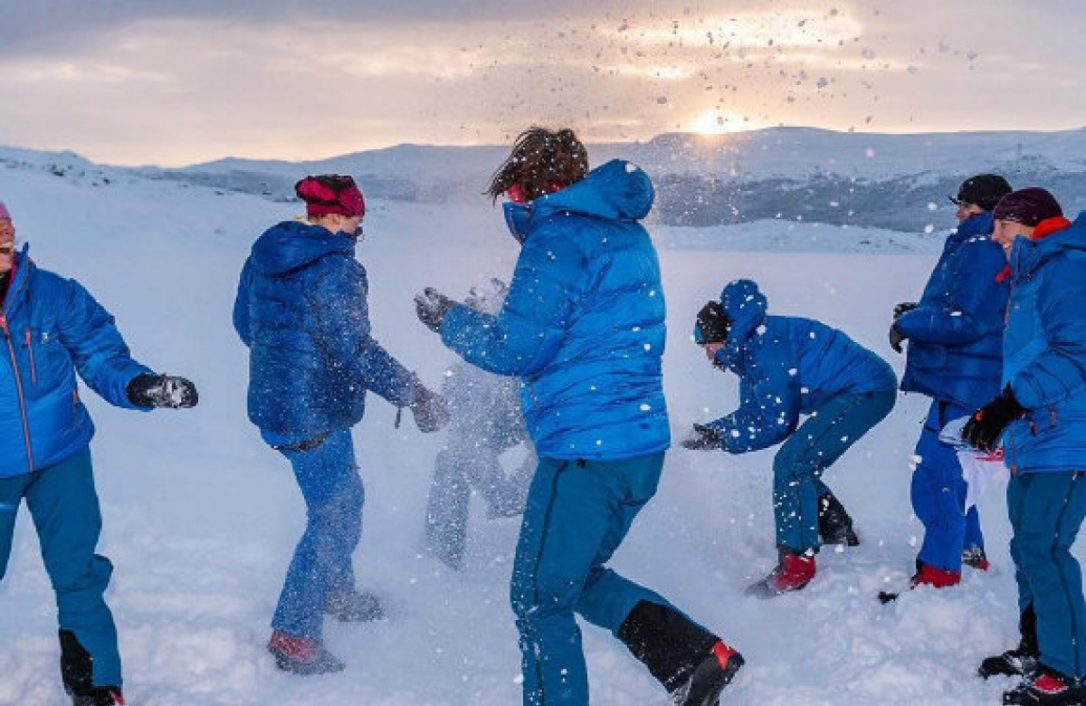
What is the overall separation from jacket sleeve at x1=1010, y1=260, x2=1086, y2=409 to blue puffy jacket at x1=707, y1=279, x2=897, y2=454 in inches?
56.3

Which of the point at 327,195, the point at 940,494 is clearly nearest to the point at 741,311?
the point at 940,494

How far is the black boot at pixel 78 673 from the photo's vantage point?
3.87 meters

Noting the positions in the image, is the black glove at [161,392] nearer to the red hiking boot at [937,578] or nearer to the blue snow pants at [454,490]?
the blue snow pants at [454,490]

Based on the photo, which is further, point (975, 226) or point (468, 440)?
point (468, 440)

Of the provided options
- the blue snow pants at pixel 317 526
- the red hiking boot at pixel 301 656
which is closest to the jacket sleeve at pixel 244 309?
the blue snow pants at pixel 317 526

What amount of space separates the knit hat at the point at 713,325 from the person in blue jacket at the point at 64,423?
2316 millimetres

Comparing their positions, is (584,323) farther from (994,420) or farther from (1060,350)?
(1060,350)

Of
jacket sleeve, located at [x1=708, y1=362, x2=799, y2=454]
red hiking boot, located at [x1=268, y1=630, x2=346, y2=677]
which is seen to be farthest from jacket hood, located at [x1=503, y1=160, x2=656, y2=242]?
red hiking boot, located at [x1=268, y1=630, x2=346, y2=677]

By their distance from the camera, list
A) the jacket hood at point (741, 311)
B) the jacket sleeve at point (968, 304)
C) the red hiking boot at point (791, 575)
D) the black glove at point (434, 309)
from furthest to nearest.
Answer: the red hiking boot at point (791, 575)
the jacket hood at point (741, 311)
the jacket sleeve at point (968, 304)
the black glove at point (434, 309)

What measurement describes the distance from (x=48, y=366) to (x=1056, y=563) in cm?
356

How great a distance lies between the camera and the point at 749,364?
5.01m

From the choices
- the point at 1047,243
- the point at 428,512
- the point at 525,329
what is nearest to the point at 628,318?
the point at 525,329

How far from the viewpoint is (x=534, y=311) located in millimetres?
3195

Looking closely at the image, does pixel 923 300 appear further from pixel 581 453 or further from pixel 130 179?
pixel 130 179
